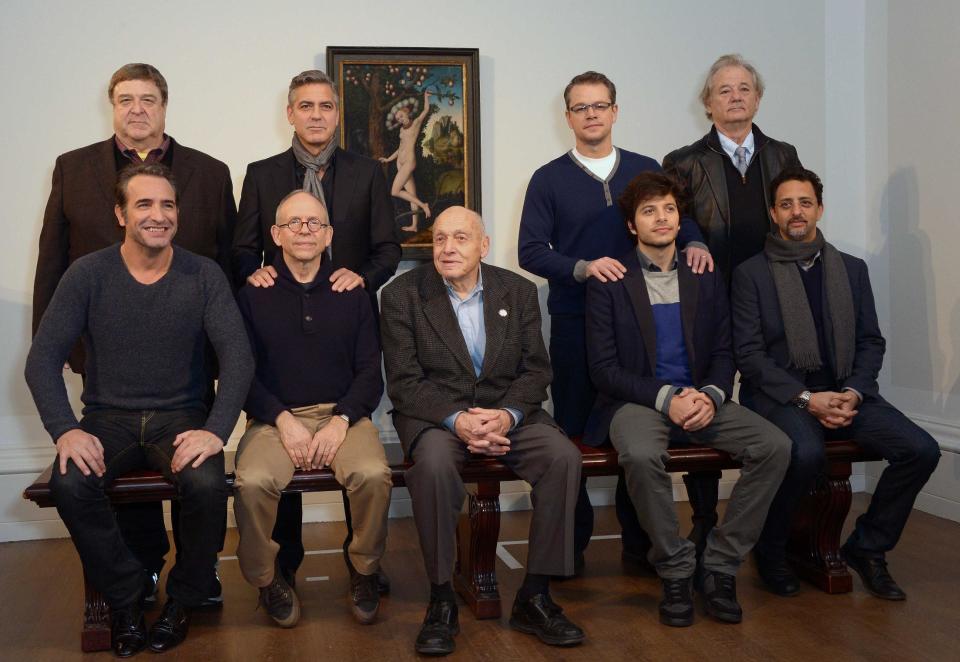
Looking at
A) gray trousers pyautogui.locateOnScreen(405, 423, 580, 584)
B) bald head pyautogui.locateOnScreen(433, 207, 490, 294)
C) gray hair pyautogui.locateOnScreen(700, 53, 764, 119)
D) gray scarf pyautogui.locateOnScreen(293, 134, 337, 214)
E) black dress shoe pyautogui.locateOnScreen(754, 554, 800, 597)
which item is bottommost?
black dress shoe pyautogui.locateOnScreen(754, 554, 800, 597)

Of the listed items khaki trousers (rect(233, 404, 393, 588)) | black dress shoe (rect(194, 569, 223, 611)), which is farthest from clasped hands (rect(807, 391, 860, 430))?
black dress shoe (rect(194, 569, 223, 611))

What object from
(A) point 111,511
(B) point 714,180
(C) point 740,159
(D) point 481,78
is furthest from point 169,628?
(D) point 481,78

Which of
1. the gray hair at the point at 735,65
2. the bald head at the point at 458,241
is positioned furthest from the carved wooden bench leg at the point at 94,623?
the gray hair at the point at 735,65

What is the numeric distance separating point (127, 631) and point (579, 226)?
2044 mm

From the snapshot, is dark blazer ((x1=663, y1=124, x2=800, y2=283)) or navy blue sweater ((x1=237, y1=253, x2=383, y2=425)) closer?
navy blue sweater ((x1=237, y1=253, x2=383, y2=425))

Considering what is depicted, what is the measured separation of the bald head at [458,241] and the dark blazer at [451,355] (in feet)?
0.34

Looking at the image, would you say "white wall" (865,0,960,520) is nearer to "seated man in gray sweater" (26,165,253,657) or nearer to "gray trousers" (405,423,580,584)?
"gray trousers" (405,423,580,584)

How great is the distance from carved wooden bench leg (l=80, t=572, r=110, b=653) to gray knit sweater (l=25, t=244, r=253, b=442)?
0.51 metres

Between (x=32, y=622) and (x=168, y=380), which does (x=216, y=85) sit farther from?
(x=32, y=622)

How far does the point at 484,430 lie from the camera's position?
325 cm

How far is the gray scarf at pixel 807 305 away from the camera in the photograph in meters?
3.67

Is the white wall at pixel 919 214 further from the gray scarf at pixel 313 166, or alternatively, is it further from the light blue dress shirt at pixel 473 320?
the gray scarf at pixel 313 166

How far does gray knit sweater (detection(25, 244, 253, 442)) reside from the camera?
3160 millimetres

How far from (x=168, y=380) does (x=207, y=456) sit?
0.30m
